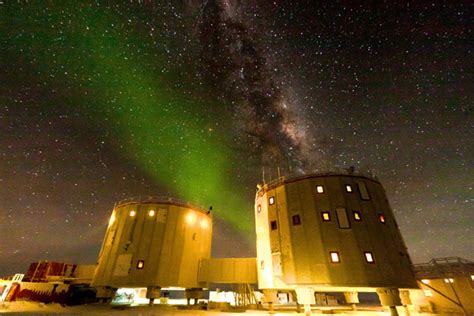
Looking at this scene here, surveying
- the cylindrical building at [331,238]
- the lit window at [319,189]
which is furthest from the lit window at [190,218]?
the lit window at [319,189]

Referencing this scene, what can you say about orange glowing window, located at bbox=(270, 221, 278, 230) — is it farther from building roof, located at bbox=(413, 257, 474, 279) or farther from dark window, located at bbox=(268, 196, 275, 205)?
building roof, located at bbox=(413, 257, 474, 279)

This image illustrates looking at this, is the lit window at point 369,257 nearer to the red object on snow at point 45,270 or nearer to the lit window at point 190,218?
the lit window at point 190,218

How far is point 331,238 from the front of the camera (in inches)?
774

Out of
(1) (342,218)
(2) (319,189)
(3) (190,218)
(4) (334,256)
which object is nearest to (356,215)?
(1) (342,218)

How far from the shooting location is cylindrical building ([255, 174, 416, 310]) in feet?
61.2

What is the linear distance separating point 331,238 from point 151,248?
19.2m

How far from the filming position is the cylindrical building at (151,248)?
27.2m

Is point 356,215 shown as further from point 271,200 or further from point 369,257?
point 271,200

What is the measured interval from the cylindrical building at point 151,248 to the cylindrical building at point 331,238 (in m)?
10.1

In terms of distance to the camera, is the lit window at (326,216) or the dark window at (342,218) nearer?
the dark window at (342,218)

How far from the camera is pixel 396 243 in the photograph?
67.2ft

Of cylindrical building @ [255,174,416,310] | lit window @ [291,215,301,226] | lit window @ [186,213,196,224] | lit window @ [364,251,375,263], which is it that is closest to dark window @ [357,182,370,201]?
cylindrical building @ [255,174,416,310]

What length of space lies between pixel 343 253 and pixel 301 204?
4.84 m

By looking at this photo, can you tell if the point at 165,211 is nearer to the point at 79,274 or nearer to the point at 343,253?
the point at 79,274
